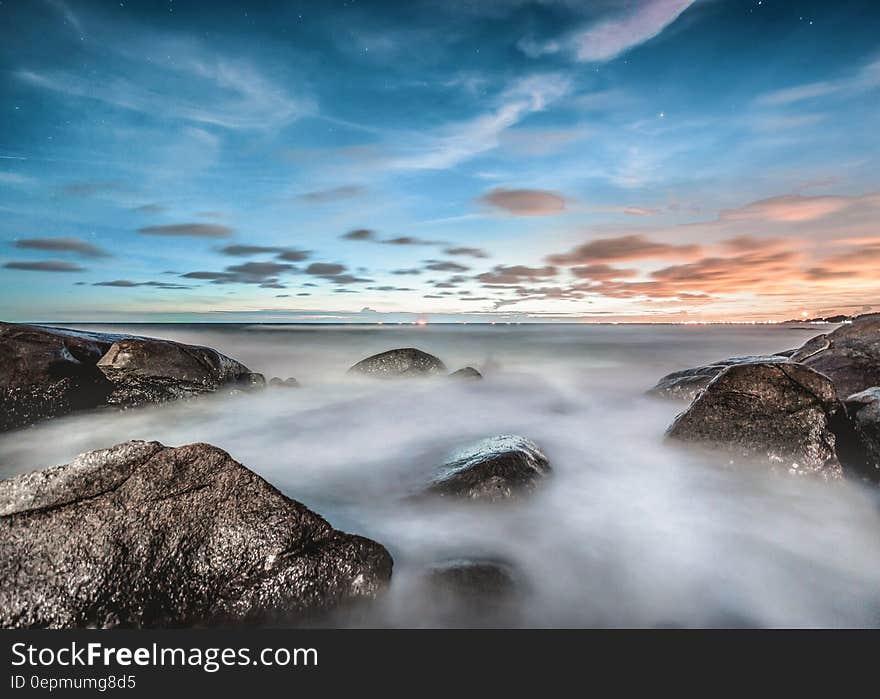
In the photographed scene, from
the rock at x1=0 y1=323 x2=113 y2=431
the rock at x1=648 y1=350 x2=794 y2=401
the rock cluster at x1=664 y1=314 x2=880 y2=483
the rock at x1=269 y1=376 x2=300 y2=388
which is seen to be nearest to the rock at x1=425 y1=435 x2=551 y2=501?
the rock cluster at x1=664 y1=314 x2=880 y2=483

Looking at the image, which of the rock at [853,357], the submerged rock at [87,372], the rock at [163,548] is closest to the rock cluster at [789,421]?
the rock at [853,357]

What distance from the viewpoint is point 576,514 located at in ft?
17.7

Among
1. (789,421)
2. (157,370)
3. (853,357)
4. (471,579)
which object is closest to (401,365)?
(157,370)

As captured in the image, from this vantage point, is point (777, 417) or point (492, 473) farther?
point (777, 417)

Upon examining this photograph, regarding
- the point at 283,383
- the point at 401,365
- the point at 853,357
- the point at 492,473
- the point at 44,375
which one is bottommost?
the point at 492,473

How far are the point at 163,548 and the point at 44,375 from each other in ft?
25.7

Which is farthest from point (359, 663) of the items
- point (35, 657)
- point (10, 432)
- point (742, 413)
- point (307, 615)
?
point (10, 432)

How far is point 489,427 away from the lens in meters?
10.2

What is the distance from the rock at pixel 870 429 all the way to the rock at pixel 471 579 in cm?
500

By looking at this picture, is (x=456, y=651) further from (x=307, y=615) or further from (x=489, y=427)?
(x=489, y=427)

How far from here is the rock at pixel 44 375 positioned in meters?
8.02

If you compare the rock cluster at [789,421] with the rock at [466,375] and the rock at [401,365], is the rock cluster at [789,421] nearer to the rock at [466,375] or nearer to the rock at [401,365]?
the rock at [466,375]

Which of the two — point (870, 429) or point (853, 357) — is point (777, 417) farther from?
point (853, 357)

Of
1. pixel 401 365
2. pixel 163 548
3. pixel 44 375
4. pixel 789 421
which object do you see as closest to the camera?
pixel 163 548
